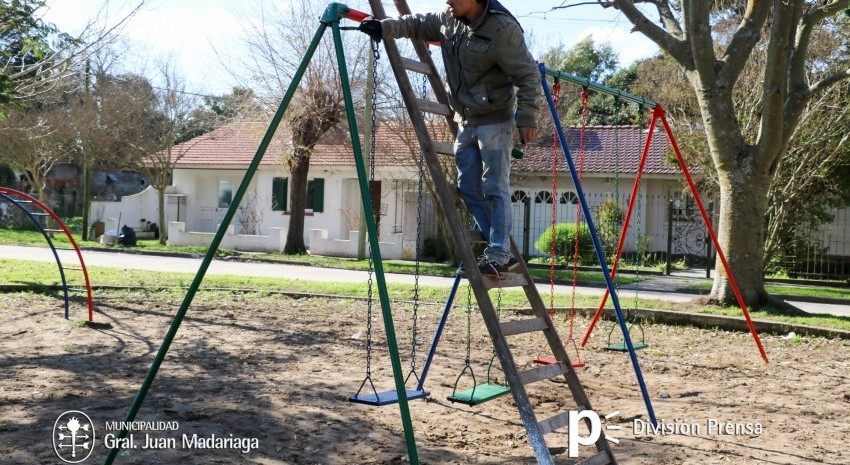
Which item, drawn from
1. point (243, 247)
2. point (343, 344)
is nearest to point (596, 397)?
point (343, 344)

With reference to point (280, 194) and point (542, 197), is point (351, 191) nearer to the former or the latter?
point (280, 194)

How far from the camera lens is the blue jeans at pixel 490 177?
479 centimetres

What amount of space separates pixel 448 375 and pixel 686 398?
2.04m

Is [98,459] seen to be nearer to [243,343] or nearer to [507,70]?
[507,70]

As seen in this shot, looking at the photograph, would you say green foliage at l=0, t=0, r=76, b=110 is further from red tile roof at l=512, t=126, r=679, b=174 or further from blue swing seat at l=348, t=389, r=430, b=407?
red tile roof at l=512, t=126, r=679, b=174

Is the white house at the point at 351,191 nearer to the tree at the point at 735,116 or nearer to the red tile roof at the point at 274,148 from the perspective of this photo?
the red tile roof at the point at 274,148

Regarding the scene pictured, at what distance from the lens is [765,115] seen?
12516mm

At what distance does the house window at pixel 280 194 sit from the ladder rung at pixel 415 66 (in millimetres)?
26702

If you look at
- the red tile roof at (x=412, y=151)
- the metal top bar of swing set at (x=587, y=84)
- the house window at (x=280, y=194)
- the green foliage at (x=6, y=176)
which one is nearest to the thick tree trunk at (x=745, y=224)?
the metal top bar of swing set at (x=587, y=84)

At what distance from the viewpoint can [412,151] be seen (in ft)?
71.3

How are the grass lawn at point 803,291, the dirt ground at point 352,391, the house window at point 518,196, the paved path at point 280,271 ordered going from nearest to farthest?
1. the dirt ground at point 352,391
2. the paved path at point 280,271
3. the grass lawn at point 803,291
4. the house window at point 518,196

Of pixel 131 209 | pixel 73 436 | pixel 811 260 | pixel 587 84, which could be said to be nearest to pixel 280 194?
pixel 131 209

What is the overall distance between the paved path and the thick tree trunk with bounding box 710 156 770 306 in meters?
2.72

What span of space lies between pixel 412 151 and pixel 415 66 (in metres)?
16.6
